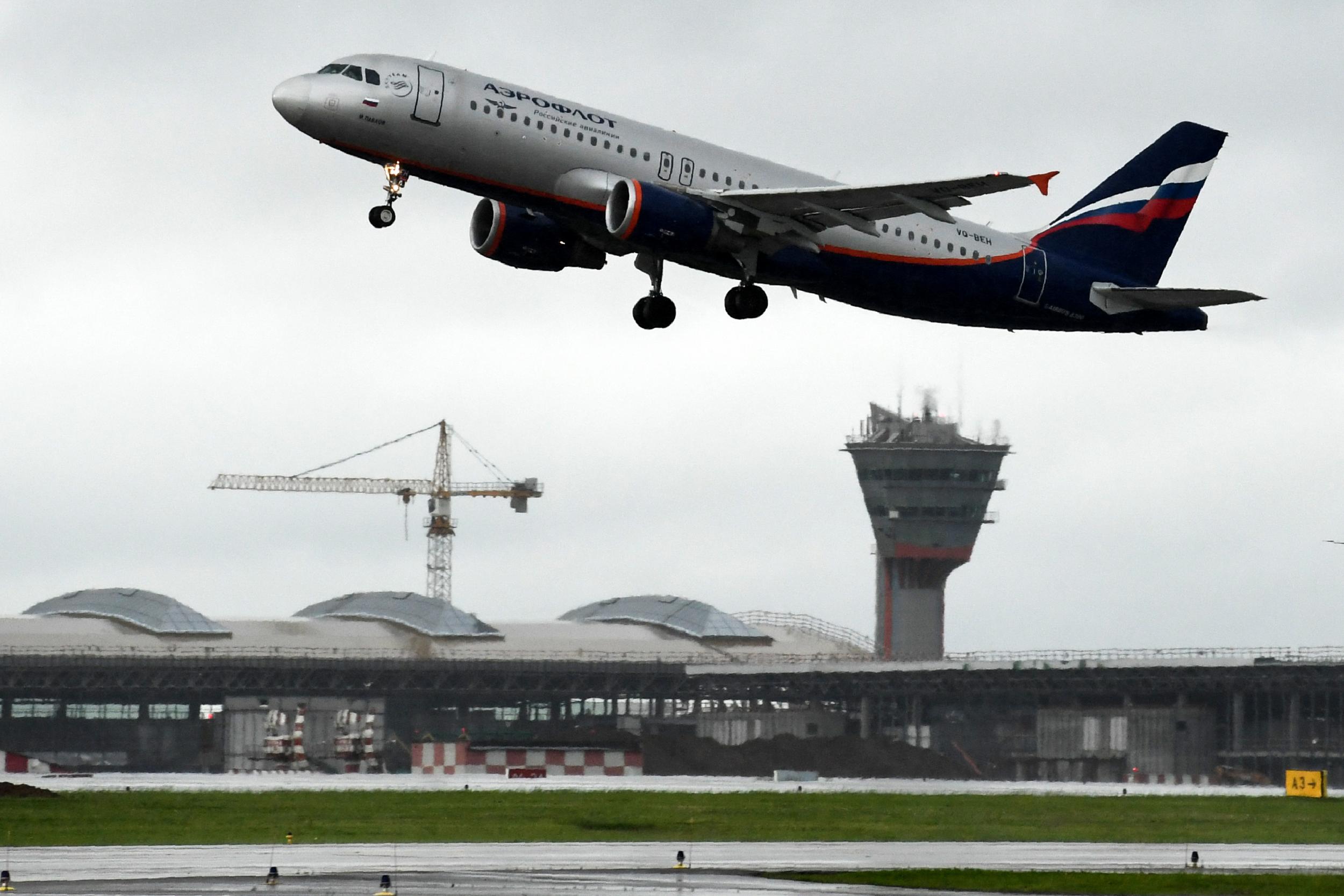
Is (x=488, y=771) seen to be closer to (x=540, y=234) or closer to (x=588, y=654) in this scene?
(x=588, y=654)

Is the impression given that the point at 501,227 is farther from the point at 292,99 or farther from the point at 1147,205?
the point at 1147,205

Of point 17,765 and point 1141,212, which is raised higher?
point 1141,212

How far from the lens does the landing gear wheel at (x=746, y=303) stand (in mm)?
59500

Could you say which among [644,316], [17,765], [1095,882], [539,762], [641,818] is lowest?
[17,765]

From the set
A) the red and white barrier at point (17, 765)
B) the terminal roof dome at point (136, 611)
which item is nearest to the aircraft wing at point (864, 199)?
the red and white barrier at point (17, 765)

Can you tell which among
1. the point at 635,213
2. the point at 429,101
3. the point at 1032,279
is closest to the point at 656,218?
the point at 635,213

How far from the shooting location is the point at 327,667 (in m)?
166

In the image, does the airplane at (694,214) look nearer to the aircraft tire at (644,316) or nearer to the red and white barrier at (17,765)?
the aircraft tire at (644,316)

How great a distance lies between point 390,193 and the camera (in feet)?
179

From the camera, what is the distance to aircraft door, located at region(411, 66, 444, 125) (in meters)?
53.6

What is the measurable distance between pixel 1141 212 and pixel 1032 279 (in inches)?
307

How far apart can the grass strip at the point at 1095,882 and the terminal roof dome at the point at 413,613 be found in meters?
133

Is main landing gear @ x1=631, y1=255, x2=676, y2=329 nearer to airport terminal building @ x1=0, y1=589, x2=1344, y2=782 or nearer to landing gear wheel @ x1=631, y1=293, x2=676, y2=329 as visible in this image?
landing gear wheel @ x1=631, y1=293, x2=676, y2=329

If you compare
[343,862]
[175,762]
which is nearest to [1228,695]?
[175,762]
